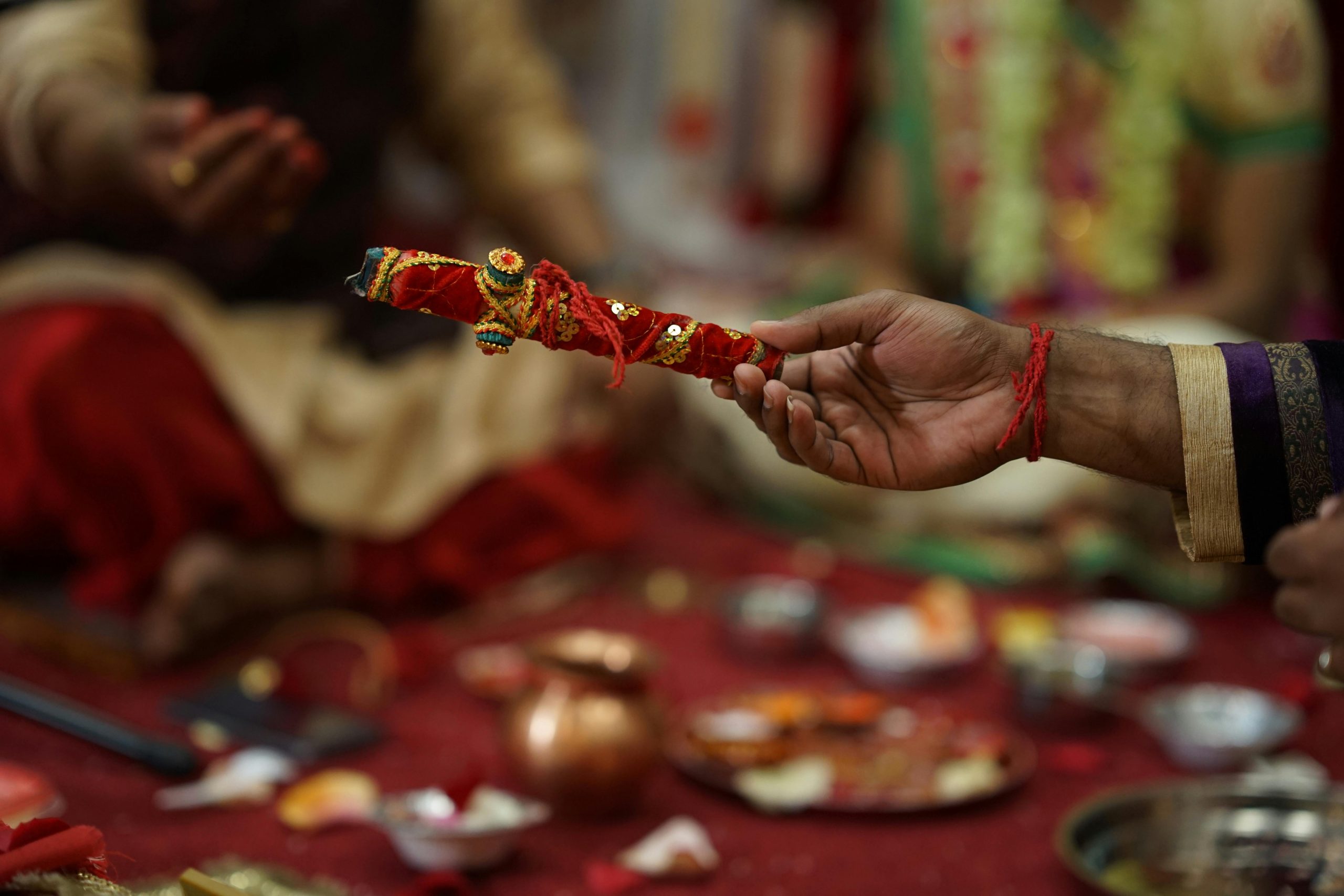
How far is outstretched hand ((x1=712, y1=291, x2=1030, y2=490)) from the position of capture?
1233 mm

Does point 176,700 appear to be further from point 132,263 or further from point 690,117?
point 690,117

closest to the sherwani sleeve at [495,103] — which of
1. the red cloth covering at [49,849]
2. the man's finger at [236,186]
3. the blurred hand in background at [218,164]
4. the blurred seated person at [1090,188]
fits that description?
the blurred seated person at [1090,188]

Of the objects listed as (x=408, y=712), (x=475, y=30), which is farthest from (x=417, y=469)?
(x=475, y=30)

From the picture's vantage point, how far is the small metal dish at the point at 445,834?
1.40m

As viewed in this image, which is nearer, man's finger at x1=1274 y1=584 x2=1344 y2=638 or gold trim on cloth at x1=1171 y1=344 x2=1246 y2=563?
man's finger at x1=1274 y1=584 x2=1344 y2=638

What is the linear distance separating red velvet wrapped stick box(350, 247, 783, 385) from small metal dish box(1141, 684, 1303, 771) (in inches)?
37.6

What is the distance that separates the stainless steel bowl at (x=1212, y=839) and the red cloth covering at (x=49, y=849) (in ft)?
3.30

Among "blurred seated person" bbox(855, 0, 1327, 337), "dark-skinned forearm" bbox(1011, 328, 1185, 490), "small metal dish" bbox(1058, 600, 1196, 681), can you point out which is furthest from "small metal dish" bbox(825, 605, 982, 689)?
"blurred seated person" bbox(855, 0, 1327, 337)

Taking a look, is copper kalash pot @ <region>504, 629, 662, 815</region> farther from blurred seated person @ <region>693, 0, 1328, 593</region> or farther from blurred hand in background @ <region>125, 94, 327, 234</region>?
blurred seated person @ <region>693, 0, 1328, 593</region>

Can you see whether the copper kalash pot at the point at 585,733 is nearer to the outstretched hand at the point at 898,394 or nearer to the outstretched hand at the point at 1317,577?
the outstretched hand at the point at 898,394

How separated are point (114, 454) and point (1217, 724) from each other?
74.5 inches

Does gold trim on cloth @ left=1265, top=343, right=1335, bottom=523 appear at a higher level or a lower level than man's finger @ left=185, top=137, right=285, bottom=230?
lower

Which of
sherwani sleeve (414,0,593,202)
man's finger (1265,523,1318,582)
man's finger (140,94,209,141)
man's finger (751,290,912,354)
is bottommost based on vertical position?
man's finger (1265,523,1318,582)

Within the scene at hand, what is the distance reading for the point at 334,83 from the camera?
249 cm
